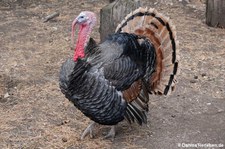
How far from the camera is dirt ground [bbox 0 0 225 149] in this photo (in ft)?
14.3

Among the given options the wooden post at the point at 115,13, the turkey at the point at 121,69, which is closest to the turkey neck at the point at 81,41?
the turkey at the point at 121,69

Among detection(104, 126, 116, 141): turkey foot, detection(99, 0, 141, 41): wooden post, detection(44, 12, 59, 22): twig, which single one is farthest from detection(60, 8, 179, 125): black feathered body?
detection(44, 12, 59, 22): twig

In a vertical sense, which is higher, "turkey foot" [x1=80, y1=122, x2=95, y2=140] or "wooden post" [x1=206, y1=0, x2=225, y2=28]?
"turkey foot" [x1=80, y1=122, x2=95, y2=140]

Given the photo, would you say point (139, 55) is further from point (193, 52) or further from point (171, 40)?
point (193, 52)

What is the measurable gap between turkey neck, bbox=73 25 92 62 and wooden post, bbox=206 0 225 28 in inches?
136

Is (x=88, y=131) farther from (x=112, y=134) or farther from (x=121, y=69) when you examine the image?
(x=121, y=69)

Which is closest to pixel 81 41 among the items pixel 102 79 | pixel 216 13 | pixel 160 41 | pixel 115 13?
pixel 102 79

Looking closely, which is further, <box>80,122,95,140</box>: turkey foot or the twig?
the twig

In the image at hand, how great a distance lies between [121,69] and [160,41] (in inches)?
22.2

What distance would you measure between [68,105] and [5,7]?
12.8 feet

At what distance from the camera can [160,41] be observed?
172 inches

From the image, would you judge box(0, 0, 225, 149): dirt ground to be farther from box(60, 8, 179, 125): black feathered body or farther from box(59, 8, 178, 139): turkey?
box(60, 8, 179, 125): black feathered body

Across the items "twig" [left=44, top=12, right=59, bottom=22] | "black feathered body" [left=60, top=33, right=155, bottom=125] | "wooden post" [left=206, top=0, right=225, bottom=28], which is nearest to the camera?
"black feathered body" [left=60, top=33, right=155, bottom=125]

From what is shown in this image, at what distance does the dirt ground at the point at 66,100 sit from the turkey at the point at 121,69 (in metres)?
0.27
